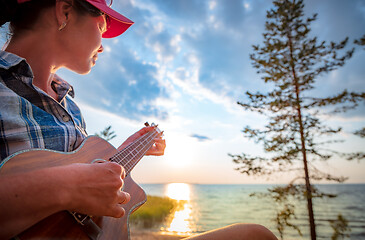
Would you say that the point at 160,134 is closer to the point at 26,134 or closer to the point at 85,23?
the point at 85,23

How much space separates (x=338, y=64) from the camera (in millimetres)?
7758

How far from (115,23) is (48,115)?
2.84 ft

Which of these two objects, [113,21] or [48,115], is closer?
[48,115]

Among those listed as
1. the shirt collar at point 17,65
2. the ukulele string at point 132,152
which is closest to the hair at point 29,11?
the shirt collar at point 17,65

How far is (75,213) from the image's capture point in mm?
748

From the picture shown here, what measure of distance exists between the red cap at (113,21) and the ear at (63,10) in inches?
4.8

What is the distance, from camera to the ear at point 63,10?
110 cm

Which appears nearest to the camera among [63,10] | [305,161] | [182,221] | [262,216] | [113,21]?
[63,10]

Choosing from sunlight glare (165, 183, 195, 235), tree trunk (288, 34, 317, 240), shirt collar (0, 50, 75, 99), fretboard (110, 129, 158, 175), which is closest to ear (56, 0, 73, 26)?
shirt collar (0, 50, 75, 99)

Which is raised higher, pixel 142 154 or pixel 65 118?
pixel 65 118

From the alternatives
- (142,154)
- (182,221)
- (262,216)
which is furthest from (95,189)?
(262,216)

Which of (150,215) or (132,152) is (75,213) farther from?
(150,215)

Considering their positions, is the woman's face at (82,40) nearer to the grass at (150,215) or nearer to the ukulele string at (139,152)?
the ukulele string at (139,152)

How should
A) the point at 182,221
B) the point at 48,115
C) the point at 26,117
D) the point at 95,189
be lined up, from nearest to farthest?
the point at 95,189 → the point at 26,117 → the point at 48,115 → the point at 182,221
